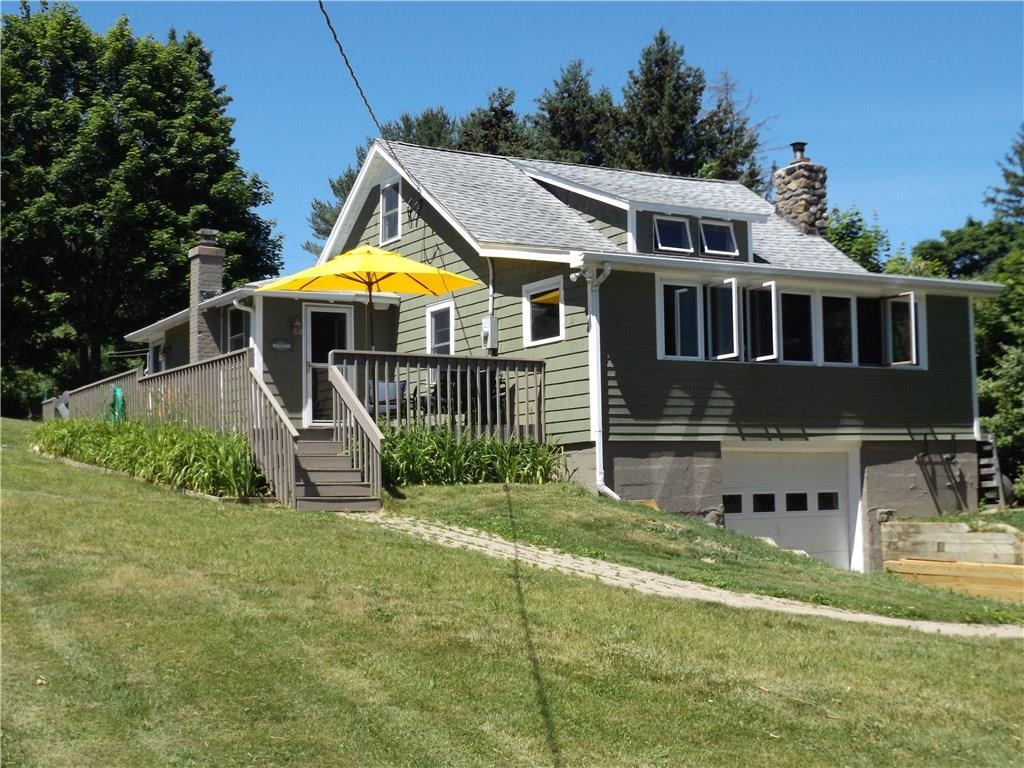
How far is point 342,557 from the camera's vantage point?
10.5 m

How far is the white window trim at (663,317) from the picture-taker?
57.8 feet

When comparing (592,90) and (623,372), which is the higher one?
(592,90)

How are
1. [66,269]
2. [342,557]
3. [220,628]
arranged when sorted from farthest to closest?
[66,269] → [342,557] → [220,628]

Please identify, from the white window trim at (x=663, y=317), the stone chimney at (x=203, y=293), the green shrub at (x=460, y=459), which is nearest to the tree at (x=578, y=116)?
the stone chimney at (x=203, y=293)

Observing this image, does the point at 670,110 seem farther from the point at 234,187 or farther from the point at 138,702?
the point at 138,702

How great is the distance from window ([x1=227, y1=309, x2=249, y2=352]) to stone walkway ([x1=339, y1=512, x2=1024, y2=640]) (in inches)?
386

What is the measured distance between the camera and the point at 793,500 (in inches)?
768

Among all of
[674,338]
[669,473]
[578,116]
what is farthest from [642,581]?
[578,116]

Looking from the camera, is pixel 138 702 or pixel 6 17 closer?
pixel 138 702

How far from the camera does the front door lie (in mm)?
20438

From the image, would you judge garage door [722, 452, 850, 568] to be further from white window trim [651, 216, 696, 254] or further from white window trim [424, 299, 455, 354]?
white window trim [424, 299, 455, 354]

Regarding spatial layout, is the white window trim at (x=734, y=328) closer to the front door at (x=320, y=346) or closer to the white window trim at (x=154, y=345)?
the front door at (x=320, y=346)

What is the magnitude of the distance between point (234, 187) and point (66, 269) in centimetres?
509

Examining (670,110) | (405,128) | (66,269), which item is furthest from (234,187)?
(670,110)
